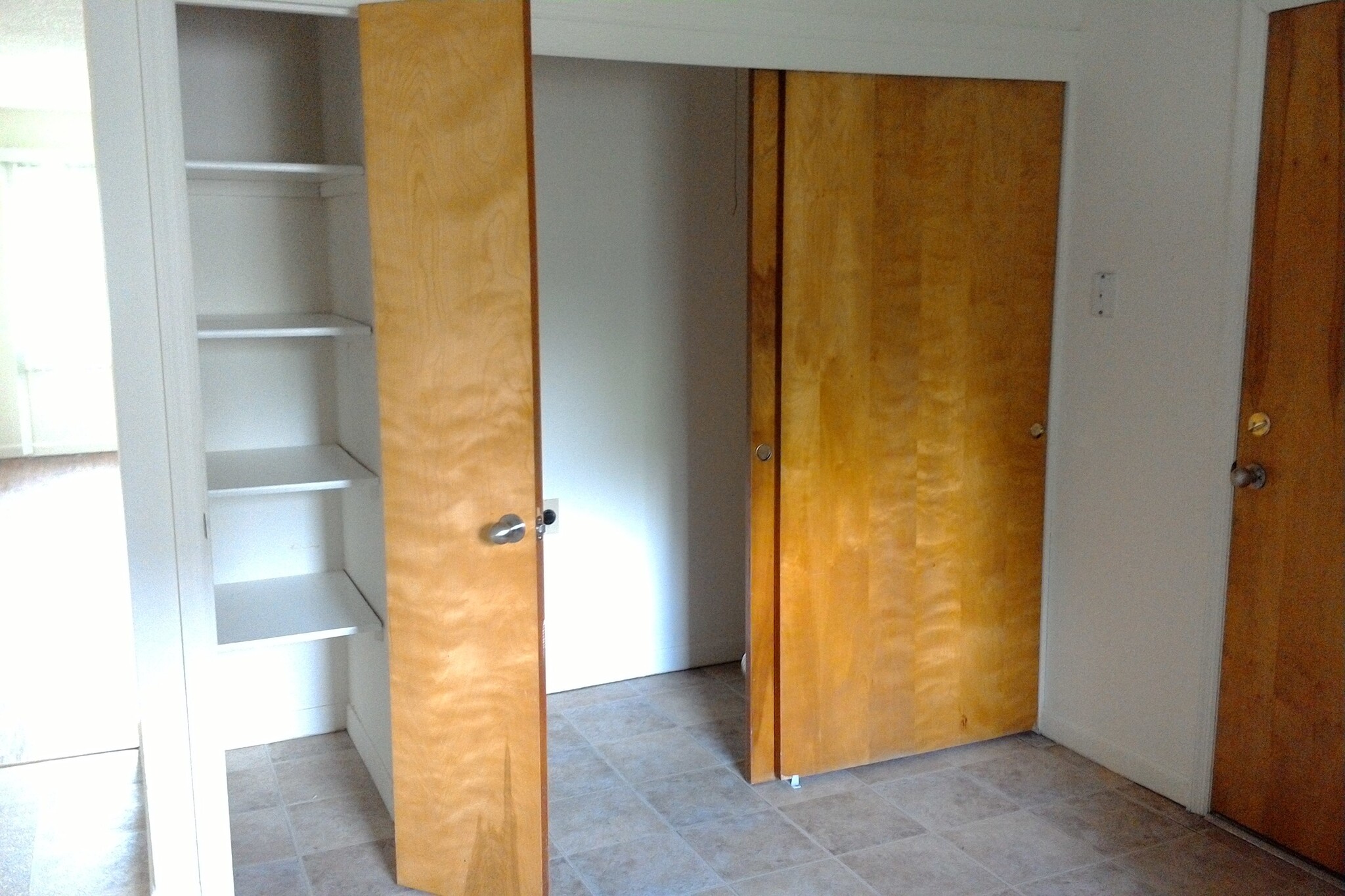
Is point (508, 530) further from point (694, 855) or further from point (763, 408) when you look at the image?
point (694, 855)

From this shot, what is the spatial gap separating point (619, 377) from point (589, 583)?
0.68 m

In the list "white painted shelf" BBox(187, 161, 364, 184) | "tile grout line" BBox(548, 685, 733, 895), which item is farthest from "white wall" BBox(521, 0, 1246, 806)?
"tile grout line" BBox(548, 685, 733, 895)

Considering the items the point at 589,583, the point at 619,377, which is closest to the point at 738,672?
the point at 589,583

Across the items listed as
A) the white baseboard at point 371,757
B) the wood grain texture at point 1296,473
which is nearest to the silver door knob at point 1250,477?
the wood grain texture at point 1296,473

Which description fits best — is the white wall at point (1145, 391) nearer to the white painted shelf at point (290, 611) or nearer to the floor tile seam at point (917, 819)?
the floor tile seam at point (917, 819)

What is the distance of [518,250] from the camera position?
2.38 metres

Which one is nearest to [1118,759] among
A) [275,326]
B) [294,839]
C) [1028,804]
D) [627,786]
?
[1028,804]

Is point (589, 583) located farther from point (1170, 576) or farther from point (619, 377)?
point (1170, 576)

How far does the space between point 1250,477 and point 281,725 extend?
2697mm

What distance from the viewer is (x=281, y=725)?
3.46 meters

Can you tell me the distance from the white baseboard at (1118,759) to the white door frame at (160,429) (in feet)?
7.37

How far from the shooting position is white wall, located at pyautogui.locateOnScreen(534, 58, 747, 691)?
143 inches

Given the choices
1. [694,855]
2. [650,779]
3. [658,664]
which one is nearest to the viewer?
[694,855]

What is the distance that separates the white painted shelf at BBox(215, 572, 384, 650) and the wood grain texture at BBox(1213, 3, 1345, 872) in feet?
6.80
